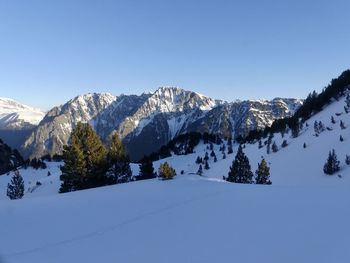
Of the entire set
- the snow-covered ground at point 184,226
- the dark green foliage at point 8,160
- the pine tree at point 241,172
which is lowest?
the dark green foliage at point 8,160

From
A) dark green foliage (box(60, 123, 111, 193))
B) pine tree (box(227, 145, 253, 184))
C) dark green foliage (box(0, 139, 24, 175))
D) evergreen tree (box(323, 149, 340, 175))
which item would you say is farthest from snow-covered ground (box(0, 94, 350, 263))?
dark green foliage (box(0, 139, 24, 175))

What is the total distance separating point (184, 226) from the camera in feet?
41.9

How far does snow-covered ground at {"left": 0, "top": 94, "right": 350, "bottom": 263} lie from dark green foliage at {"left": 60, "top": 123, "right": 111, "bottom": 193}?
71.6ft

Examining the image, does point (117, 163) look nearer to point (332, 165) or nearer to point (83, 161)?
point (83, 161)

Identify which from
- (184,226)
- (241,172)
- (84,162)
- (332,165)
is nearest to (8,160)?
(84,162)

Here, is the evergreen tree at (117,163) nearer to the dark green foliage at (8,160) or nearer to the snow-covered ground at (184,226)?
the snow-covered ground at (184,226)

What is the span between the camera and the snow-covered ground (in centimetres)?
992

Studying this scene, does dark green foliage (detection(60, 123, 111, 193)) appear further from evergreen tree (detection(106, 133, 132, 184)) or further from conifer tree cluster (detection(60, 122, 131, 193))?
evergreen tree (detection(106, 133, 132, 184))

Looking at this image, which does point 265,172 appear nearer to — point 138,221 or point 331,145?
point 331,145

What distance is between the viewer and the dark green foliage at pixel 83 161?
42156 millimetres

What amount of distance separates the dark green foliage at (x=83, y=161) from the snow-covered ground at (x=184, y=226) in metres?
21.8

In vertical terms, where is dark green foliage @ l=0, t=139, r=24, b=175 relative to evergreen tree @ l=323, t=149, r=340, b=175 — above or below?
below

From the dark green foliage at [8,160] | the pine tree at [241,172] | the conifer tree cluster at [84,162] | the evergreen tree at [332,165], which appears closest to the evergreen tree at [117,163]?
the conifer tree cluster at [84,162]

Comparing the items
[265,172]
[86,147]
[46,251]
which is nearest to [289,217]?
[46,251]
